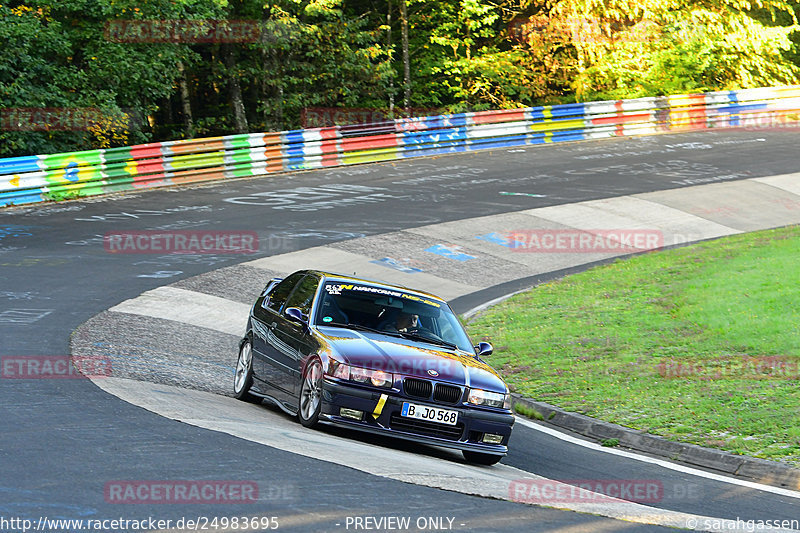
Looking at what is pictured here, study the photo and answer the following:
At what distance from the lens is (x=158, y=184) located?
2778 centimetres

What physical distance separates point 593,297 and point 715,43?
3069 cm

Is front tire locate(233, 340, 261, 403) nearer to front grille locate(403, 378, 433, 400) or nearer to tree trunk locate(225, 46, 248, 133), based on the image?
front grille locate(403, 378, 433, 400)

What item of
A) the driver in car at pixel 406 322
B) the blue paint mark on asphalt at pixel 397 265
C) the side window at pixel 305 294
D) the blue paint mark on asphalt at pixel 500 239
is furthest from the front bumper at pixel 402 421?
the blue paint mark on asphalt at pixel 500 239

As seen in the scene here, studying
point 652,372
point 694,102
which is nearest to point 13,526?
point 652,372

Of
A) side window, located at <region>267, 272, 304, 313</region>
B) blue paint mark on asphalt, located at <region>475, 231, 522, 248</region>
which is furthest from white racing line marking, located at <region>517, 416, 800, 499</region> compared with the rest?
blue paint mark on asphalt, located at <region>475, 231, 522, 248</region>

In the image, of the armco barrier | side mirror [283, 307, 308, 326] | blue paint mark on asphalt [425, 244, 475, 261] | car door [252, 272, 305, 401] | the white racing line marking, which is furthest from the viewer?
the armco barrier

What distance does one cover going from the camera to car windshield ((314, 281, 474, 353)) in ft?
32.2

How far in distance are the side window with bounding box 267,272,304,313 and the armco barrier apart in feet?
49.5

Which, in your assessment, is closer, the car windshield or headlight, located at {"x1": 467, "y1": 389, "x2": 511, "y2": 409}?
headlight, located at {"x1": 467, "y1": 389, "x2": 511, "y2": 409}

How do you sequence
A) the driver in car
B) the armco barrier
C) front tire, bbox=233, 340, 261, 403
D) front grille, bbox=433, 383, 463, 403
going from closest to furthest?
front grille, bbox=433, 383, 463, 403
the driver in car
front tire, bbox=233, 340, 261, 403
the armco barrier

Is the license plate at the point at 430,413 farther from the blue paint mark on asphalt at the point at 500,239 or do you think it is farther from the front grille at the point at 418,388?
the blue paint mark on asphalt at the point at 500,239

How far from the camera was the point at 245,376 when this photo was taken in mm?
10922

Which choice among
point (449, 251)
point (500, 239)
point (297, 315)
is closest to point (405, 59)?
point (500, 239)

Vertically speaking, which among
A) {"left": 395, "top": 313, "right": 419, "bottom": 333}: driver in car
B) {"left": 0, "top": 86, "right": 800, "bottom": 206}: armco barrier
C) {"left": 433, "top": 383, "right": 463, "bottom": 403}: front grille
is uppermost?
{"left": 0, "top": 86, "right": 800, "bottom": 206}: armco barrier
